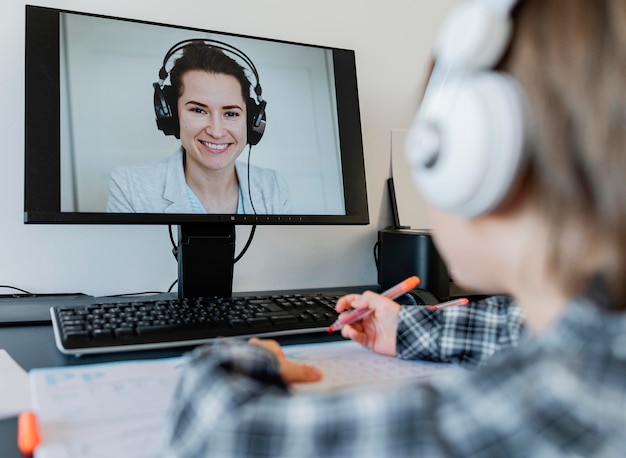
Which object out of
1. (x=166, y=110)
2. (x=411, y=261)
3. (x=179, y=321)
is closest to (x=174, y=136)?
(x=166, y=110)

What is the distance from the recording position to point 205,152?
2.96 ft

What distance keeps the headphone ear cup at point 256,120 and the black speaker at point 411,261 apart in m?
0.32

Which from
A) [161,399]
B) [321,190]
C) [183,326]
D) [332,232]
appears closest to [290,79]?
[321,190]

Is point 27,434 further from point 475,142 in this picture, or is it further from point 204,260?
point 204,260

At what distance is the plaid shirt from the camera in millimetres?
296

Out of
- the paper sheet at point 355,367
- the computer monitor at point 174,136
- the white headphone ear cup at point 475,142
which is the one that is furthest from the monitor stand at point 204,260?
the white headphone ear cup at point 475,142

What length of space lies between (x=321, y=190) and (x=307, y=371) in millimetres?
474

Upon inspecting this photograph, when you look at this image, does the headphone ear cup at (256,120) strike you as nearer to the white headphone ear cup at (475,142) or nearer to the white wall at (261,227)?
the white wall at (261,227)

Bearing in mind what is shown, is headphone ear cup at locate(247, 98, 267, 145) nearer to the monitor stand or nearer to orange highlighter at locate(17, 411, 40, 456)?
the monitor stand

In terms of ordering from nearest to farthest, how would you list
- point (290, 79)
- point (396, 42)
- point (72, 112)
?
point (72, 112), point (290, 79), point (396, 42)

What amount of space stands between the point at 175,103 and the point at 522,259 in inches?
25.1

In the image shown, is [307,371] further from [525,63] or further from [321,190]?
[321,190]

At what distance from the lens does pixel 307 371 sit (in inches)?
21.6

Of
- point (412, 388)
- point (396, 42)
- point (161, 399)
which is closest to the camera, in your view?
point (412, 388)
